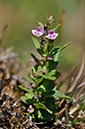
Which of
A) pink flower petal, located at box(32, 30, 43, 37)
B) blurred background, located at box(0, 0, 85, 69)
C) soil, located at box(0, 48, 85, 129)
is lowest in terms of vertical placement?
soil, located at box(0, 48, 85, 129)

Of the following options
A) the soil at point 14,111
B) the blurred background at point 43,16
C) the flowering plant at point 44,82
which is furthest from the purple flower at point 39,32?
the blurred background at point 43,16

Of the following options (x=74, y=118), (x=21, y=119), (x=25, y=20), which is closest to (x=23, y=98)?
(x=21, y=119)

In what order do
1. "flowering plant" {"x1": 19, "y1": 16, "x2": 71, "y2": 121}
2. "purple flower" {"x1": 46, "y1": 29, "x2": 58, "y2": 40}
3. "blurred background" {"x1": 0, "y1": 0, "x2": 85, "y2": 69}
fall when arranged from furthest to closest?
"blurred background" {"x1": 0, "y1": 0, "x2": 85, "y2": 69} → "flowering plant" {"x1": 19, "y1": 16, "x2": 71, "y2": 121} → "purple flower" {"x1": 46, "y1": 29, "x2": 58, "y2": 40}

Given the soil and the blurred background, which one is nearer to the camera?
the soil

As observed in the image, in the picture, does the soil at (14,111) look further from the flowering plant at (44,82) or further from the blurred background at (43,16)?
the blurred background at (43,16)

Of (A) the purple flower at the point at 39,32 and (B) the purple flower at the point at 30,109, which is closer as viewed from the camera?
(A) the purple flower at the point at 39,32

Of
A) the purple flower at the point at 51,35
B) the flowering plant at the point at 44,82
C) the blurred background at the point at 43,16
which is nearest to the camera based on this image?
the purple flower at the point at 51,35

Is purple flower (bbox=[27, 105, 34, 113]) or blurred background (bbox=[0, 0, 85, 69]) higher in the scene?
blurred background (bbox=[0, 0, 85, 69])

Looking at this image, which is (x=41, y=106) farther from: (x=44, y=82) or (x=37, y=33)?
(x=37, y=33)

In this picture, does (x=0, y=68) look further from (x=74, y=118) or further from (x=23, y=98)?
(x=74, y=118)

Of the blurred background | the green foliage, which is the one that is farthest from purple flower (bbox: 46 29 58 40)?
the blurred background

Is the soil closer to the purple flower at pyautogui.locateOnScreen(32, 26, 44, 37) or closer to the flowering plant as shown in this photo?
the flowering plant
